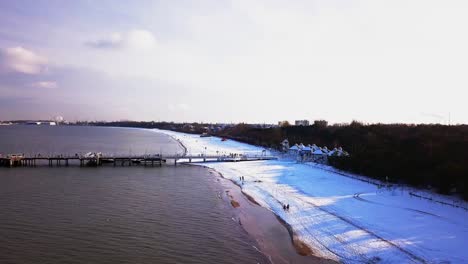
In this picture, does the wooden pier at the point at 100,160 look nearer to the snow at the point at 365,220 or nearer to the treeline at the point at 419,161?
the treeline at the point at 419,161

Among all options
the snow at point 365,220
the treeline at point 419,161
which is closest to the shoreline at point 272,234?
the snow at point 365,220

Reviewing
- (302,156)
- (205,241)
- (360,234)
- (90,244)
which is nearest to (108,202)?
(90,244)

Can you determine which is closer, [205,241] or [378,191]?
[205,241]

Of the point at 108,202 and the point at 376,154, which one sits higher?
the point at 376,154

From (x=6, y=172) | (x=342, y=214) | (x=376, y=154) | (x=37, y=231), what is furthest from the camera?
(x=6, y=172)

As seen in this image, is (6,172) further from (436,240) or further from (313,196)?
(436,240)

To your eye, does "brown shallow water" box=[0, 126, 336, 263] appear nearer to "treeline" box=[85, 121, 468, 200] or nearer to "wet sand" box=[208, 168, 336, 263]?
"wet sand" box=[208, 168, 336, 263]
